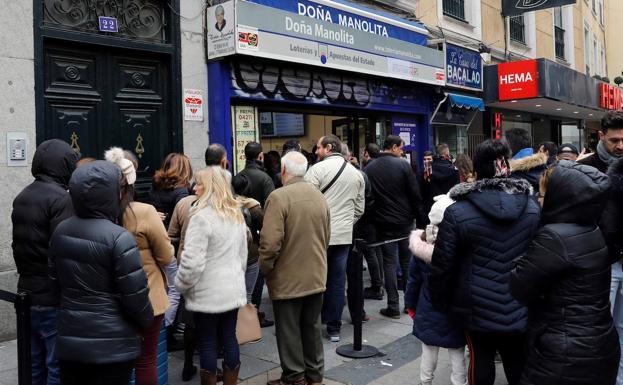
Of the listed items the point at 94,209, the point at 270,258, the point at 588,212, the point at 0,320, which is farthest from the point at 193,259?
the point at 0,320

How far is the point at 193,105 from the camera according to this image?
7.41 m

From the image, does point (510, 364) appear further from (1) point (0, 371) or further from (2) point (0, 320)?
(2) point (0, 320)

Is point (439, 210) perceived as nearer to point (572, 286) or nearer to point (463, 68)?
point (572, 286)

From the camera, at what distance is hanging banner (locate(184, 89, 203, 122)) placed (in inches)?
289

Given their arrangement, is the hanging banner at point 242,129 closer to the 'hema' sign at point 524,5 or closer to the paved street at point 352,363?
the paved street at point 352,363

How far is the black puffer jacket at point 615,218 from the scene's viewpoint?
138 inches

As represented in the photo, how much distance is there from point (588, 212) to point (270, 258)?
2.28 metres

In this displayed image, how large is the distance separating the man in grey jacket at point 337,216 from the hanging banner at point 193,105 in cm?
235

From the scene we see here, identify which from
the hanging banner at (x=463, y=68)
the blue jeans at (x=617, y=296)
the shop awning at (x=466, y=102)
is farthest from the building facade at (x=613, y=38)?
the blue jeans at (x=617, y=296)

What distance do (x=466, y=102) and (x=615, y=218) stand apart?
9257mm

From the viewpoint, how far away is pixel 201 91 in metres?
7.50

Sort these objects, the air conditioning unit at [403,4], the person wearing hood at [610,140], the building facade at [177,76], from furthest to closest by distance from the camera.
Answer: the air conditioning unit at [403,4] < the building facade at [177,76] < the person wearing hood at [610,140]

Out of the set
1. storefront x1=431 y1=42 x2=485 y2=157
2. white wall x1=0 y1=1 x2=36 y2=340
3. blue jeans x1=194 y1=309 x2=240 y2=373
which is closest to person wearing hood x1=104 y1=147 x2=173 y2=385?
blue jeans x1=194 y1=309 x2=240 y2=373

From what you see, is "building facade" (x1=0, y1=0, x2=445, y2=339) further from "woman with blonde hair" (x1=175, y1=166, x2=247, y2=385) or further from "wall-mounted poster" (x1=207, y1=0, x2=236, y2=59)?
"woman with blonde hair" (x1=175, y1=166, x2=247, y2=385)
